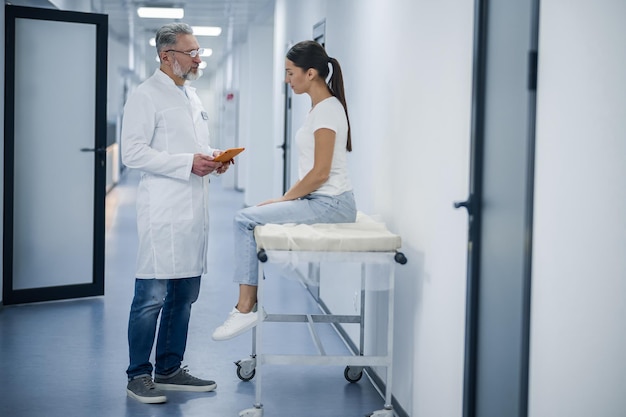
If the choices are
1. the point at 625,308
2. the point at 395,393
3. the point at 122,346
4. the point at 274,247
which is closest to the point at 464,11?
the point at 274,247

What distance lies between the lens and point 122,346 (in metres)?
4.27

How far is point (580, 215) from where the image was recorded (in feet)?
5.82

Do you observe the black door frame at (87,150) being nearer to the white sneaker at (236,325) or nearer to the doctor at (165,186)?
the doctor at (165,186)

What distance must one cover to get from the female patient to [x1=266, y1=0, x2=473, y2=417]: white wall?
256 millimetres

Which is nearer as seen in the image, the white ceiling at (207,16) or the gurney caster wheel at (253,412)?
the gurney caster wheel at (253,412)

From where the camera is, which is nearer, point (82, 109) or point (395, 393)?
point (395, 393)

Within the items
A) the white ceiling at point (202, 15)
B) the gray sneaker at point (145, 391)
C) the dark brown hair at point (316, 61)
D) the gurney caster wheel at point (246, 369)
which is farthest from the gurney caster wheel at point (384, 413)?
the white ceiling at point (202, 15)

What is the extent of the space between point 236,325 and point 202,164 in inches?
25.6

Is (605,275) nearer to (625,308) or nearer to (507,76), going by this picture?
(625,308)

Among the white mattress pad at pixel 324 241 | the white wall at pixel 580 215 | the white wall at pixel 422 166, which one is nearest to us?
the white wall at pixel 580 215

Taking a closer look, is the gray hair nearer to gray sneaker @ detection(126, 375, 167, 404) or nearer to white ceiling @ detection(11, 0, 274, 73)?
gray sneaker @ detection(126, 375, 167, 404)

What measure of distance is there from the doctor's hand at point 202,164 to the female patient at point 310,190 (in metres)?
0.24

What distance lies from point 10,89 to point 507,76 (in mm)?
3749

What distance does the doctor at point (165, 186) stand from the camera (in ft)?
10.8
